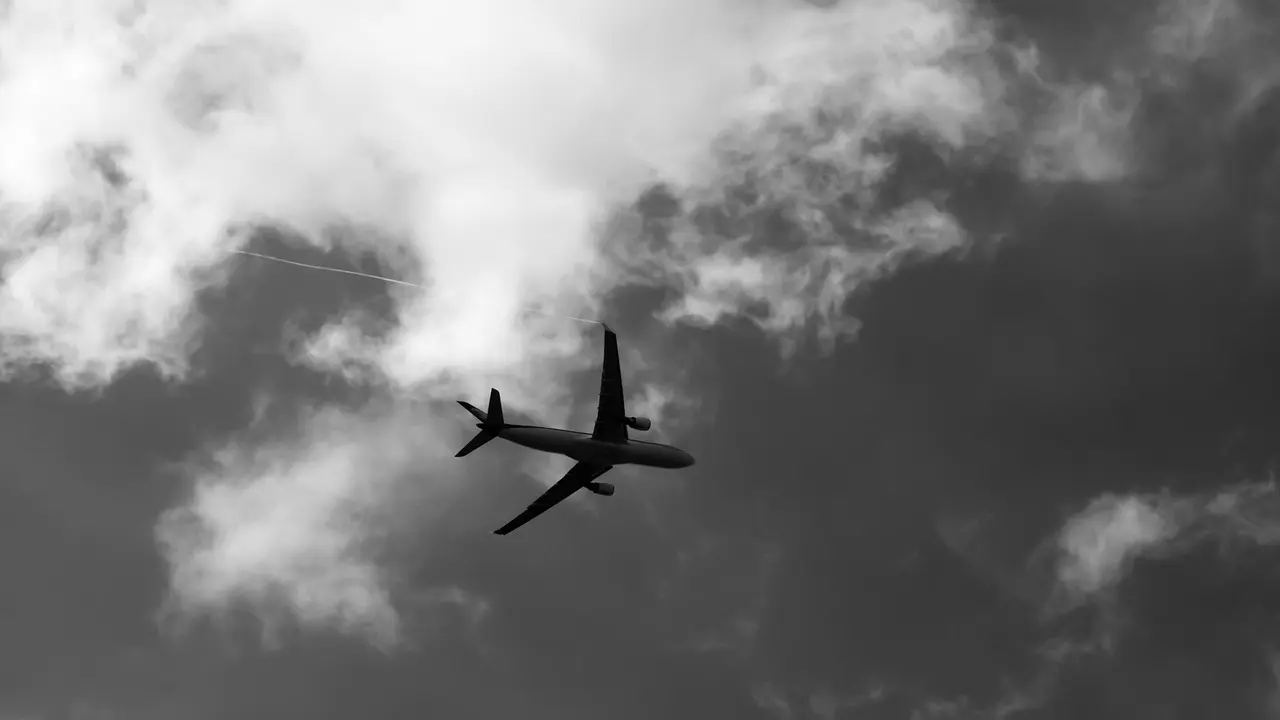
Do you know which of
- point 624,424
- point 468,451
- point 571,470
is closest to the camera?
point 468,451

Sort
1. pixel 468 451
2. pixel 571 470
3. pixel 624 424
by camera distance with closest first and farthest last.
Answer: pixel 468 451, pixel 624 424, pixel 571 470

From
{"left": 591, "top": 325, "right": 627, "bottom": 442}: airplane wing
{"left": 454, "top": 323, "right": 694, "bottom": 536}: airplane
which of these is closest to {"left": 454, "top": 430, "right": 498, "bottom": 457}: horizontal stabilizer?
{"left": 454, "top": 323, "right": 694, "bottom": 536}: airplane

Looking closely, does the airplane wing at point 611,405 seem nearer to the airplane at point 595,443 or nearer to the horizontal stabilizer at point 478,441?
the airplane at point 595,443

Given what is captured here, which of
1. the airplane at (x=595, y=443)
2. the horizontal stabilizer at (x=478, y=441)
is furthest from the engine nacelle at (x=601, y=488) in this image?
the horizontal stabilizer at (x=478, y=441)

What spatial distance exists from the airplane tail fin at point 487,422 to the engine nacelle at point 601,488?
1366 centimetres

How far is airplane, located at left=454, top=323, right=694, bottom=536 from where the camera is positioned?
77188 millimetres

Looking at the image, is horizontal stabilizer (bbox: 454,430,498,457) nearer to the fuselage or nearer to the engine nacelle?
the fuselage

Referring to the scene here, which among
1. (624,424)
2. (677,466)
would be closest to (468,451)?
(624,424)

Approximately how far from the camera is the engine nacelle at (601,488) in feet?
291

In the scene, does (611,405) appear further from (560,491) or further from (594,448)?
(560,491)

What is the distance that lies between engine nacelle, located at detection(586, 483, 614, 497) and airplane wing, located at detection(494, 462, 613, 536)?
47 cm

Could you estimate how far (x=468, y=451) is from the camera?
7681 centimetres

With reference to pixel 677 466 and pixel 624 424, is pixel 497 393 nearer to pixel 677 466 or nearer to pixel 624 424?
pixel 624 424

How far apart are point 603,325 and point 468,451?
475 inches
